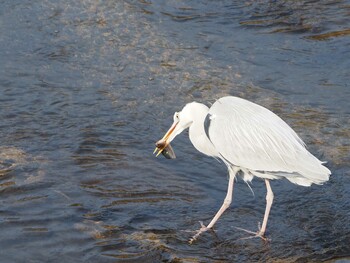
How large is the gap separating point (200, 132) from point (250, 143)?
44 centimetres

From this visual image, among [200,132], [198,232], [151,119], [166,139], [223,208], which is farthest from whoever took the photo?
[151,119]

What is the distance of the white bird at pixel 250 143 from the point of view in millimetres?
6434

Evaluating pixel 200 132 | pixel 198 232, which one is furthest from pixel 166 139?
pixel 198 232

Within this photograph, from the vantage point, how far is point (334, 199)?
700cm

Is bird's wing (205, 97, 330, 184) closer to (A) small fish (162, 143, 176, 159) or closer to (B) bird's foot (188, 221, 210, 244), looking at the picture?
(A) small fish (162, 143, 176, 159)

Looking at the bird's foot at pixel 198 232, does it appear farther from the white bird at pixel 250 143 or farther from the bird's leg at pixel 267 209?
the bird's leg at pixel 267 209

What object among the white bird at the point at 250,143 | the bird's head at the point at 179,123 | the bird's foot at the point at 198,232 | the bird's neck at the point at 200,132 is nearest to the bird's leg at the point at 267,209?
the white bird at the point at 250,143

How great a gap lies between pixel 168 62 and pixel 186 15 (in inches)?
59.5

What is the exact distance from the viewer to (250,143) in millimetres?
6570

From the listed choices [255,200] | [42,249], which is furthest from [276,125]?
[42,249]

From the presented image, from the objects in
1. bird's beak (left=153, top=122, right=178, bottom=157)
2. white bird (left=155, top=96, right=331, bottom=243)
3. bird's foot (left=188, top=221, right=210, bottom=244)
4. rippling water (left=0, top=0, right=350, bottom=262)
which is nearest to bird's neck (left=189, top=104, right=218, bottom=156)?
white bird (left=155, top=96, right=331, bottom=243)

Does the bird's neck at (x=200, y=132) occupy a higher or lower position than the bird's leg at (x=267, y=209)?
higher

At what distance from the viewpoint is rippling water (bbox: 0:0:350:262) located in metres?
6.44

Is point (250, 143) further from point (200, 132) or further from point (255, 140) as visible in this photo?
point (200, 132)
